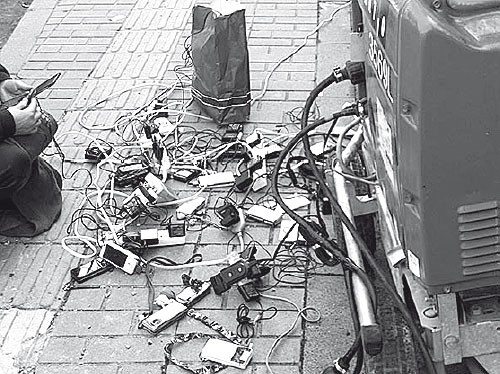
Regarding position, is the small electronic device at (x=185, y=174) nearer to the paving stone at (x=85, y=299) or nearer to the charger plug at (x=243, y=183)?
the charger plug at (x=243, y=183)

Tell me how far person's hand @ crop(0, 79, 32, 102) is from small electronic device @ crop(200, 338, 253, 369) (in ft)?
6.15

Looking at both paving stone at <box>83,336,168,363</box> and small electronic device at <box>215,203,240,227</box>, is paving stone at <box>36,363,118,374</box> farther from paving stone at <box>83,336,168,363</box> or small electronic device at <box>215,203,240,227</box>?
small electronic device at <box>215,203,240,227</box>

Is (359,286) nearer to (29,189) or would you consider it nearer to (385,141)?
(385,141)

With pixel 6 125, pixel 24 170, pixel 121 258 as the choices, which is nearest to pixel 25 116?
pixel 6 125

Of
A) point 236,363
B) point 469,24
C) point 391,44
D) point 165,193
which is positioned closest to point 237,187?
point 165,193

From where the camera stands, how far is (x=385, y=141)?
3102mm

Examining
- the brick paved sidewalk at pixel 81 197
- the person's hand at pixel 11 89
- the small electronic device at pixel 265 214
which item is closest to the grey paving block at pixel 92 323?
the brick paved sidewalk at pixel 81 197

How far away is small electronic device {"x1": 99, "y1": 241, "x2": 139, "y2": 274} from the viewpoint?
432 centimetres

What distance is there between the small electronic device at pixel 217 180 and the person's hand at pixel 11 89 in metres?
1.08

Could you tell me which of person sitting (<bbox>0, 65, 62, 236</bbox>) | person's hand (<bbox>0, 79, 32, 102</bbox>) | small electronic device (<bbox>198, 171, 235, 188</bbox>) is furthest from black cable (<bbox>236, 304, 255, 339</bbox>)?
person's hand (<bbox>0, 79, 32, 102</bbox>)

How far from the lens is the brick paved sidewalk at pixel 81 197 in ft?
12.6

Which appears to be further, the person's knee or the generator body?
the person's knee

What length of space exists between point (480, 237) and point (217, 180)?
2.65m

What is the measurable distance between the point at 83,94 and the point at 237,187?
1.72 meters
